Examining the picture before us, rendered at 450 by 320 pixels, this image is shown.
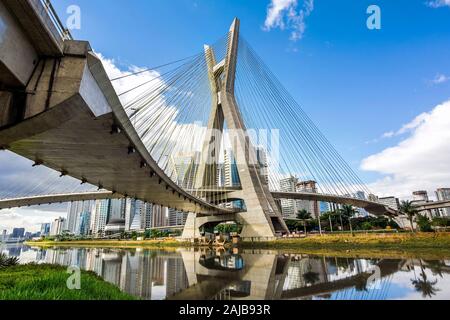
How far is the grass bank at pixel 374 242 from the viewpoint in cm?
2442

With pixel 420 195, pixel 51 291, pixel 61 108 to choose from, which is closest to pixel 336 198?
pixel 51 291

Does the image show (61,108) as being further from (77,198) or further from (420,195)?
(420,195)

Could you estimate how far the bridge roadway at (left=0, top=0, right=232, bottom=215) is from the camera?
20.9 feet

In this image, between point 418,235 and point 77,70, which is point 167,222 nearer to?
point 418,235

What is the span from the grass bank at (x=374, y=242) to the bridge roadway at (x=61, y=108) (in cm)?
2442

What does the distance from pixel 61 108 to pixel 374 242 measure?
3048 centimetres

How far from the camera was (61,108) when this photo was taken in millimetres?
6992

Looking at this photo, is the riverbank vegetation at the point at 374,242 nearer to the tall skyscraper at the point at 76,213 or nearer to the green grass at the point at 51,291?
the green grass at the point at 51,291

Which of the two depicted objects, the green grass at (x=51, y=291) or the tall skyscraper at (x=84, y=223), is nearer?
the green grass at (x=51, y=291)

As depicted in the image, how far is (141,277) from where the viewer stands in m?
15.8

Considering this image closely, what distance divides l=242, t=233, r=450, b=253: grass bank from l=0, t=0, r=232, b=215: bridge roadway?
80.1ft

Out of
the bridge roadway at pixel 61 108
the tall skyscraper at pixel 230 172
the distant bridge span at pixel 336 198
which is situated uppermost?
the tall skyscraper at pixel 230 172

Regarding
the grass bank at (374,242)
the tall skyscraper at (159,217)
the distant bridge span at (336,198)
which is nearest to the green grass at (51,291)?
the grass bank at (374,242)
